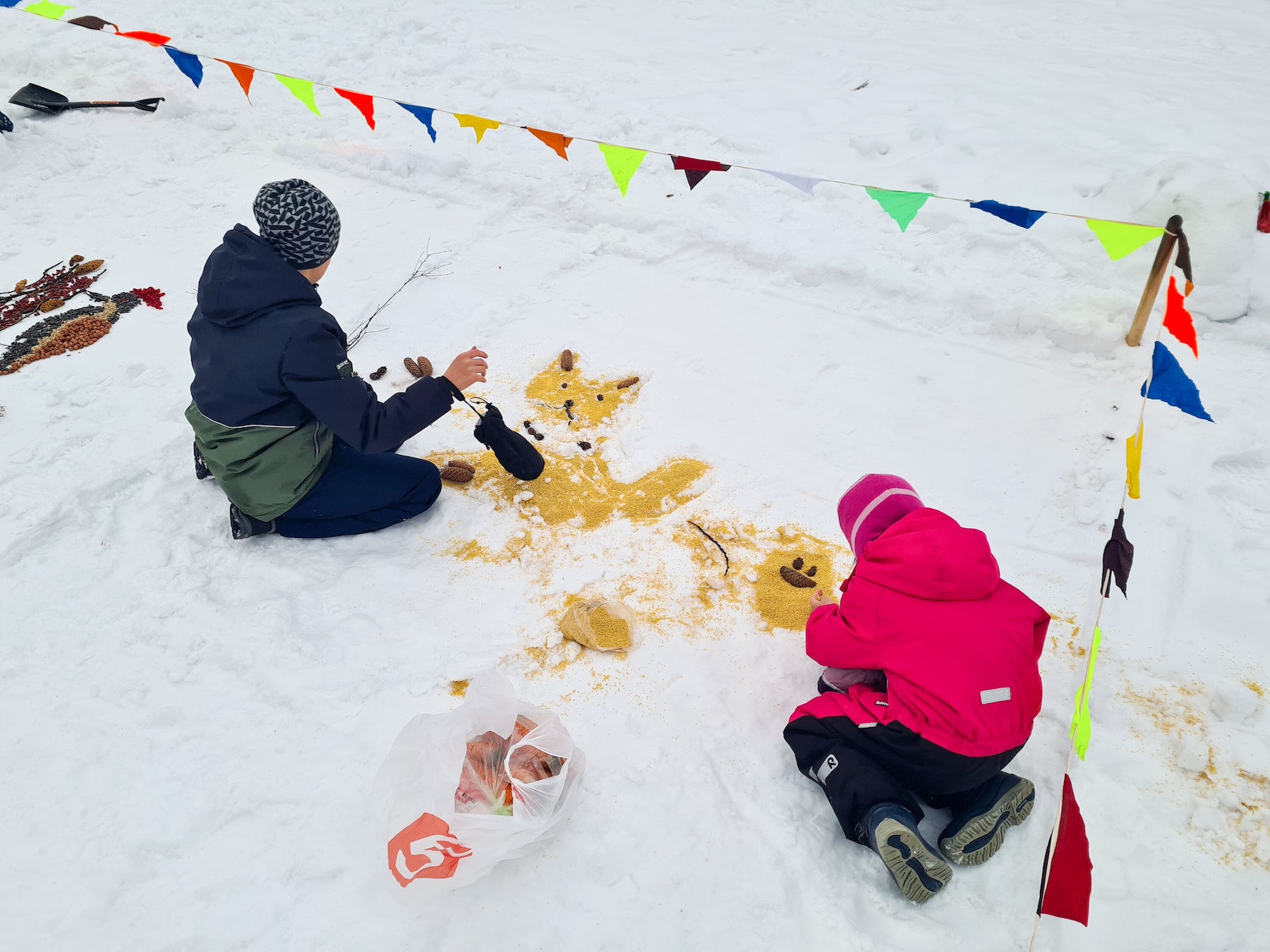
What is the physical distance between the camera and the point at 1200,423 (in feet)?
12.4

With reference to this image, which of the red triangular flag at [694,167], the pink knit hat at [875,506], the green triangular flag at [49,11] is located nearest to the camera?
the pink knit hat at [875,506]

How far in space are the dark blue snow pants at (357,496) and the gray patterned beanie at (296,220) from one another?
94 cm

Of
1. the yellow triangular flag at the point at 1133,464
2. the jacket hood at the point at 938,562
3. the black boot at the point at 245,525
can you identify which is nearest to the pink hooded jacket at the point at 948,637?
the jacket hood at the point at 938,562

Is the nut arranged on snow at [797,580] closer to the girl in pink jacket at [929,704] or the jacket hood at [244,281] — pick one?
the girl in pink jacket at [929,704]

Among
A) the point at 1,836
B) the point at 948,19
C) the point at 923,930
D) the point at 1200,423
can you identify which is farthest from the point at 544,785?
the point at 948,19

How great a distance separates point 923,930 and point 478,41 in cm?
842

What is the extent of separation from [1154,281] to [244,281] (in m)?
4.30

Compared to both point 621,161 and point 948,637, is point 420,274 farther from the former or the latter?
point 948,637

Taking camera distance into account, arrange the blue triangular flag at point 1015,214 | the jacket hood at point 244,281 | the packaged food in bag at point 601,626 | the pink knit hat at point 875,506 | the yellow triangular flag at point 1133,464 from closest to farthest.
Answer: the pink knit hat at point 875,506
the yellow triangular flag at point 1133,464
the jacket hood at point 244,281
the packaged food in bag at point 601,626
the blue triangular flag at point 1015,214

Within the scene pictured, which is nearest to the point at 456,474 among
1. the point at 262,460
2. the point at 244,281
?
the point at 262,460

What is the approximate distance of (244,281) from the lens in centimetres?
285

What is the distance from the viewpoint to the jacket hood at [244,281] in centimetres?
285

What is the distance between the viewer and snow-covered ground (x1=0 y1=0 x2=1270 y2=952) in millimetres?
2375

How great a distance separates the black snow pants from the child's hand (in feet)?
6.40
